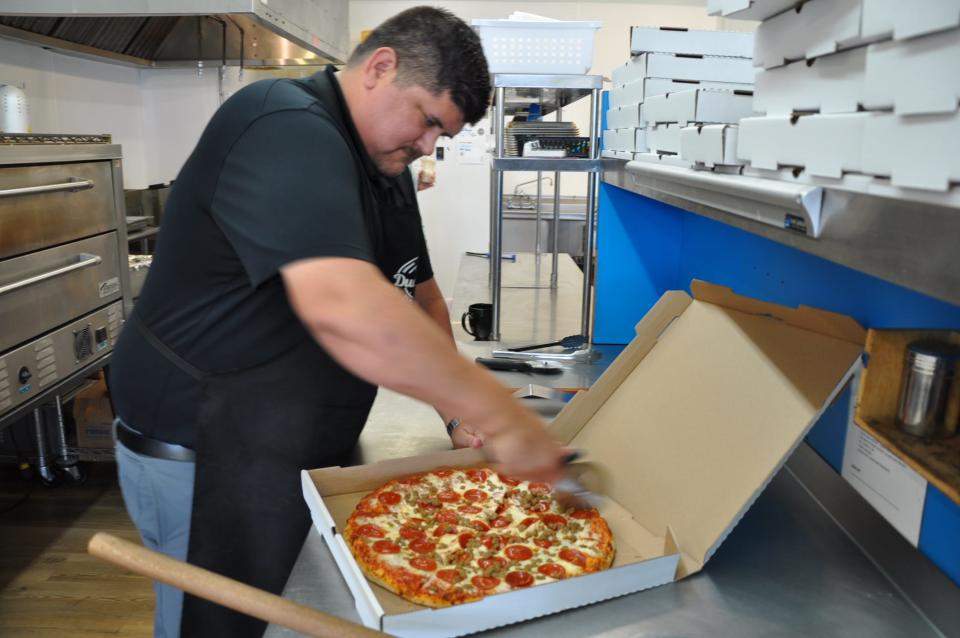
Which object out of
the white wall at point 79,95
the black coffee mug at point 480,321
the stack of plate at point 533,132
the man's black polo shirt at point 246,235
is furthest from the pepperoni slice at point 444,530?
the white wall at point 79,95

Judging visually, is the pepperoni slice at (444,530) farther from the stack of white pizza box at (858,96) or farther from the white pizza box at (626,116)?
the white pizza box at (626,116)

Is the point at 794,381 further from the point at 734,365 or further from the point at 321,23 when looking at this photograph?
the point at 321,23

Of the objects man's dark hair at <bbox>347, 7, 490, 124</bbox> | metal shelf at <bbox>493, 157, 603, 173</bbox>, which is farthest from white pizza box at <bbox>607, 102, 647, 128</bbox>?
man's dark hair at <bbox>347, 7, 490, 124</bbox>

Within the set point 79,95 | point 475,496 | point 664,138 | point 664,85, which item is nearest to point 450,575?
point 475,496

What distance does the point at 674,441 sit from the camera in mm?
1233

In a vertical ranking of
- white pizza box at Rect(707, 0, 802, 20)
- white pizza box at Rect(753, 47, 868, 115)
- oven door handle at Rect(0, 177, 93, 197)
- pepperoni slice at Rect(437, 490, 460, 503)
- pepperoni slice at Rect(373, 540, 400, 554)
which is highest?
white pizza box at Rect(707, 0, 802, 20)

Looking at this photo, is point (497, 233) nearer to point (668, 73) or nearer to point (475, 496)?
point (668, 73)

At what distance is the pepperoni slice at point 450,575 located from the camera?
1.02 m

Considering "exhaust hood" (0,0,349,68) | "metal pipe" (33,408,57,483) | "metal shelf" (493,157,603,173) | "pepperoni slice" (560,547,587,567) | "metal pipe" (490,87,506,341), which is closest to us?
"pepperoni slice" (560,547,587,567)

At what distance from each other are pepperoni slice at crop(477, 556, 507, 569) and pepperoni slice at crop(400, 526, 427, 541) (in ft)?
0.36

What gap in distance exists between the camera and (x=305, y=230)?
93 centimetres

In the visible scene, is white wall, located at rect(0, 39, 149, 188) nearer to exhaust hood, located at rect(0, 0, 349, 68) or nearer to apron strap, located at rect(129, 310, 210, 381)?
exhaust hood, located at rect(0, 0, 349, 68)

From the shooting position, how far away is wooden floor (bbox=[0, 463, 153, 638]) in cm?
236

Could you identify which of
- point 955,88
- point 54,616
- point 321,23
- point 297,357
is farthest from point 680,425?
point 321,23
